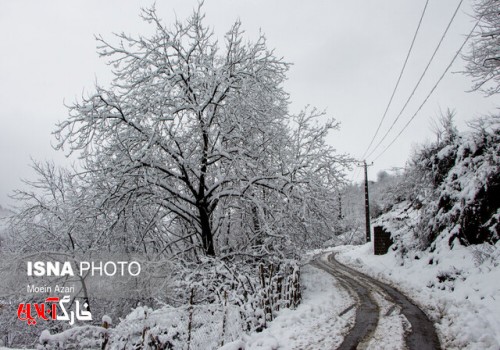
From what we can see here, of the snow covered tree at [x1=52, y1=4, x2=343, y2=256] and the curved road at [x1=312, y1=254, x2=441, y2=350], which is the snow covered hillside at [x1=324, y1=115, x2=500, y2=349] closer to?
the curved road at [x1=312, y1=254, x2=441, y2=350]

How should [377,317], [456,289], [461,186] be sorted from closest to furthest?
[377,317], [456,289], [461,186]

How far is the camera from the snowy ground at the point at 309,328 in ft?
20.5

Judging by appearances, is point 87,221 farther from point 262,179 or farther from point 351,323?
point 351,323

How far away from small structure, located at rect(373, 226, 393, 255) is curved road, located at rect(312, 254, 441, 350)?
7987mm

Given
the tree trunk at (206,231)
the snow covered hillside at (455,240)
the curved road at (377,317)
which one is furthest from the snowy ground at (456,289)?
the tree trunk at (206,231)

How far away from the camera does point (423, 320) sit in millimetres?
7617

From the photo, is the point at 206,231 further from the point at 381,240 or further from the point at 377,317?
the point at 381,240

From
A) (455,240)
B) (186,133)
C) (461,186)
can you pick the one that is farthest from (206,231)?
(461,186)

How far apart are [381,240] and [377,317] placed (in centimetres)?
1457

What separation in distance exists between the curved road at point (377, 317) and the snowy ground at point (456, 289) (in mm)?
242

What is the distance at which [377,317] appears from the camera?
8070mm

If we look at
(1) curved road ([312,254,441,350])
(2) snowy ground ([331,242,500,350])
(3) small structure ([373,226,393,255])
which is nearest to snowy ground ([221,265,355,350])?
(1) curved road ([312,254,441,350])

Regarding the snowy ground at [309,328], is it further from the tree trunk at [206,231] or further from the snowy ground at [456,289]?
the tree trunk at [206,231]

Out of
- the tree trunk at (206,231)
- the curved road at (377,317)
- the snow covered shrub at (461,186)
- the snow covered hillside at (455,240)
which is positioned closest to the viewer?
the curved road at (377,317)
